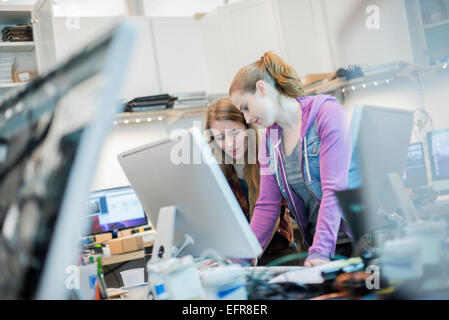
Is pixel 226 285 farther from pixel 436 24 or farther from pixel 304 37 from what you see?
pixel 304 37

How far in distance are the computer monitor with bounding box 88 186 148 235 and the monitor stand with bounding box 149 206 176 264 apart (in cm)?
181

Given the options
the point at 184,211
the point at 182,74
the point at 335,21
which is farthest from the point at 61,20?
the point at 184,211

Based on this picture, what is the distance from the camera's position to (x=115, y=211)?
288cm

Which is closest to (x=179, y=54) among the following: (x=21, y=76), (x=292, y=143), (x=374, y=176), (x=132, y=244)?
(x=21, y=76)

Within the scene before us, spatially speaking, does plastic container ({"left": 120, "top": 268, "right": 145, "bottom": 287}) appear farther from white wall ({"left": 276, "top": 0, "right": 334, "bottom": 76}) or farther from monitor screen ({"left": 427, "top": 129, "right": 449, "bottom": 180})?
white wall ({"left": 276, "top": 0, "right": 334, "bottom": 76})

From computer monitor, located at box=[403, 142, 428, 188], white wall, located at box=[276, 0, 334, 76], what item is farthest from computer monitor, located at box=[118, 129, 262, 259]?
white wall, located at box=[276, 0, 334, 76]

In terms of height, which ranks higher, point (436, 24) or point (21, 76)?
point (21, 76)

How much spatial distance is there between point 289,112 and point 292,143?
10 cm

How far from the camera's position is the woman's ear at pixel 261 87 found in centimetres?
139

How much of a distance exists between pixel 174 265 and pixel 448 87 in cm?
142

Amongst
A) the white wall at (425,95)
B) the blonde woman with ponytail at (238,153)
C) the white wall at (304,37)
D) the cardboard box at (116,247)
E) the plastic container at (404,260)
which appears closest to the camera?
the plastic container at (404,260)

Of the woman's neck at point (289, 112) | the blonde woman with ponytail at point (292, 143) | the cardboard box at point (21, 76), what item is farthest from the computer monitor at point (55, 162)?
the cardboard box at point (21, 76)

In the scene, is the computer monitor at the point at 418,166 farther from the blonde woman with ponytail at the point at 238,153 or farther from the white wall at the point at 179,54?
the white wall at the point at 179,54

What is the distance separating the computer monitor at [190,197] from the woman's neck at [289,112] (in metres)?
0.47
